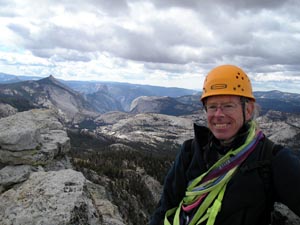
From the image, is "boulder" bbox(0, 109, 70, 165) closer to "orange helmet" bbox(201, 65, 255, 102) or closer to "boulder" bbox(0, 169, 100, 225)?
"boulder" bbox(0, 169, 100, 225)

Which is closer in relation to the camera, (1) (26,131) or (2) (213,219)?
(2) (213,219)

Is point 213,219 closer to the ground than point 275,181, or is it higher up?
closer to the ground

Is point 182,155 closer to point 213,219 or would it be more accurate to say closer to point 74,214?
point 213,219

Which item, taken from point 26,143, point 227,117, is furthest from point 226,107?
point 26,143

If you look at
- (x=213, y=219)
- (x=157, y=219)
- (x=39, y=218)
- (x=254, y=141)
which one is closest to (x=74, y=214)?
(x=39, y=218)

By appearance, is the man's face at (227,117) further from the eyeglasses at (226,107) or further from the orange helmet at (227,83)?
the orange helmet at (227,83)

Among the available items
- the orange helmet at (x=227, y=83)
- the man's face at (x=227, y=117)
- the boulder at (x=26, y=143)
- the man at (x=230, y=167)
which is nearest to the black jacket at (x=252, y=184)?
the man at (x=230, y=167)
